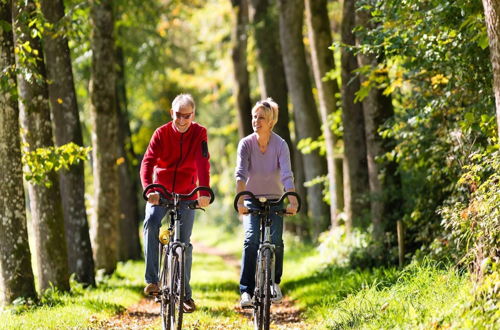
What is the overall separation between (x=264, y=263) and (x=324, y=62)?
34.4ft

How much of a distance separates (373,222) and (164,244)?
5.95m

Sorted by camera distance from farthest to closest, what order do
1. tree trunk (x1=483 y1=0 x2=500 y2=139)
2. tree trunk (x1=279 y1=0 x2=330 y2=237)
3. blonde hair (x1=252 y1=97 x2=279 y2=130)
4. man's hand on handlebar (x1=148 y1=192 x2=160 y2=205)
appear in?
tree trunk (x1=279 y1=0 x2=330 y2=237) → blonde hair (x1=252 y1=97 x2=279 y2=130) → man's hand on handlebar (x1=148 y1=192 x2=160 y2=205) → tree trunk (x1=483 y1=0 x2=500 y2=139)

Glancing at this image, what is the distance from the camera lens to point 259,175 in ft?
26.6

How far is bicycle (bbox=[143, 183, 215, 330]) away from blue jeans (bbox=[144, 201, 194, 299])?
9 cm

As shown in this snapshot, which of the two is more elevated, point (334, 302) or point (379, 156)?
point (379, 156)

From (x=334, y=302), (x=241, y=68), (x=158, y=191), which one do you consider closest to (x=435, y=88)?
(x=334, y=302)

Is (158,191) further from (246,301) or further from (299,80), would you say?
(299,80)

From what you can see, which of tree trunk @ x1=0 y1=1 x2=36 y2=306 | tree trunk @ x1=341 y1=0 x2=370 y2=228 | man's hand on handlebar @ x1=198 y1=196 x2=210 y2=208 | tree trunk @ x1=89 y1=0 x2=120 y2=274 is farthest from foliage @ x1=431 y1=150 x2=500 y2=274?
tree trunk @ x1=89 y1=0 x2=120 y2=274

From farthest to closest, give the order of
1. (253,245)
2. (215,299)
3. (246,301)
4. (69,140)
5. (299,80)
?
(299,80)
(69,140)
(215,299)
(253,245)
(246,301)

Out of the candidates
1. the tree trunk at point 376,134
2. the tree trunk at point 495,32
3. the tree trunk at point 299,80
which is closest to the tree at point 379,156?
the tree trunk at point 376,134

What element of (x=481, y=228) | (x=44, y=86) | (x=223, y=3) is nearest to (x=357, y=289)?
(x=481, y=228)

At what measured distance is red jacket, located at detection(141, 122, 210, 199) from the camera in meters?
8.14

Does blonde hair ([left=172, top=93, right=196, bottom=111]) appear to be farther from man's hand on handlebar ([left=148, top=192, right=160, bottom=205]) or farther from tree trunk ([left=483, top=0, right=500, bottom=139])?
tree trunk ([left=483, top=0, right=500, bottom=139])

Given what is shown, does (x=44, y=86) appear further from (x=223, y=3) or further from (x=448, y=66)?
(x=223, y=3)
